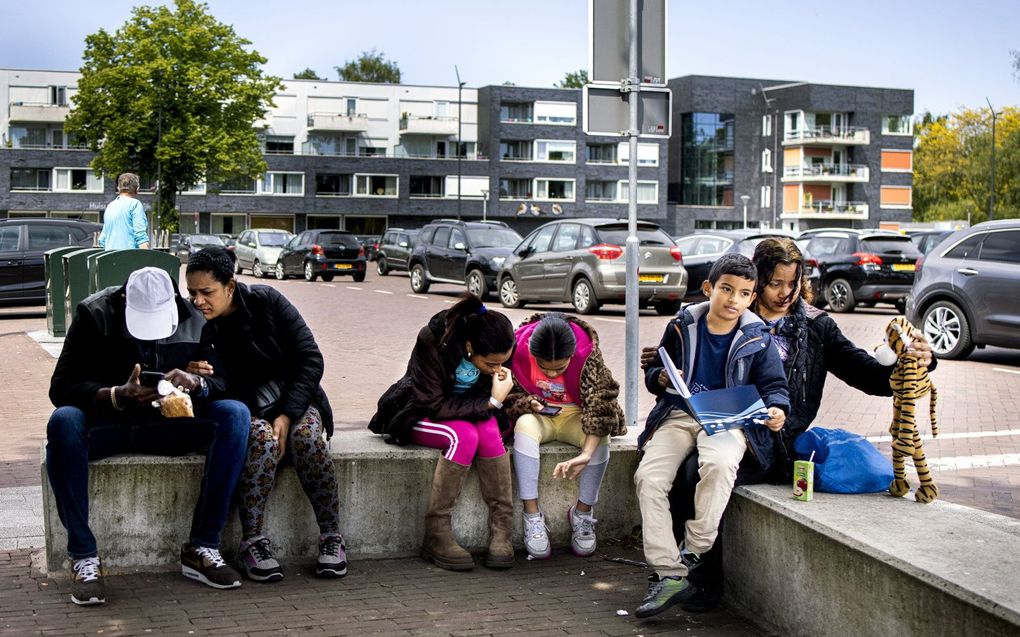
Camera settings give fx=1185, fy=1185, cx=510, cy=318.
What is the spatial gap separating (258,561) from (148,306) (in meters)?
1.22

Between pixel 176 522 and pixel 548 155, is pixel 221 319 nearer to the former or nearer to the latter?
pixel 176 522

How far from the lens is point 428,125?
92.2m

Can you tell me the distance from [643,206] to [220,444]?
9130 cm

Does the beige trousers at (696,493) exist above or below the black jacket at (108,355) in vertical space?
below

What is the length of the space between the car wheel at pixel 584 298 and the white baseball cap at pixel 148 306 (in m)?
16.2

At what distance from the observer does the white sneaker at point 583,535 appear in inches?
226

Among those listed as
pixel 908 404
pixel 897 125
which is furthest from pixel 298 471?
pixel 897 125

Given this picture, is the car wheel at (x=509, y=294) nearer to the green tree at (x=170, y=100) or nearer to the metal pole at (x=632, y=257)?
the metal pole at (x=632, y=257)

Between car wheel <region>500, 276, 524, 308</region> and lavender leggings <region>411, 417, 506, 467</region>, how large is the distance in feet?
57.3

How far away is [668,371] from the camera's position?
5.12m

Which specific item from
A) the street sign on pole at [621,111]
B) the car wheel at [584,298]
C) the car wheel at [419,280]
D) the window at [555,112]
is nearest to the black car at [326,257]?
the car wheel at [419,280]

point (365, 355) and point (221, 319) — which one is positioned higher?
point (221, 319)

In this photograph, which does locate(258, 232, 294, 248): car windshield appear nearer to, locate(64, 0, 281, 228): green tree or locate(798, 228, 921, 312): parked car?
locate(64, 0, 281, 228): green tree

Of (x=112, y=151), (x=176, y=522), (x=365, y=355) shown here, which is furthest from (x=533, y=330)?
(x=112, y=151)
